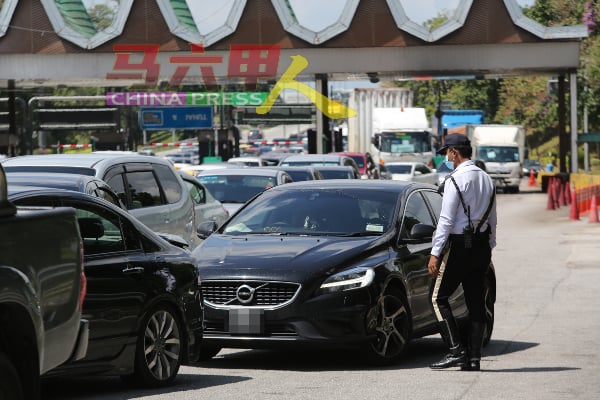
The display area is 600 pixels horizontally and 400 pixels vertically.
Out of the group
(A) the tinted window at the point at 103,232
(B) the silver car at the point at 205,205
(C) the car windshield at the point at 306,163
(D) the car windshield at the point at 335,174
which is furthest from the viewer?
(C) the car windshield at the point at 306,163

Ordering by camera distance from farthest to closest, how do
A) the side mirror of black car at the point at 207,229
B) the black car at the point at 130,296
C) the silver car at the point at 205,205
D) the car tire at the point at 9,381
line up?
the silver car at the point at 205,205
the side mirror of black car at the point at 207,229
the black car at the point at 130,296
the car tire at the point at 9,381

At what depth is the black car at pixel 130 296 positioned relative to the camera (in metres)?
9.06

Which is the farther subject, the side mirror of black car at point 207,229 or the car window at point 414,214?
the side mirror of black car at point 207,229

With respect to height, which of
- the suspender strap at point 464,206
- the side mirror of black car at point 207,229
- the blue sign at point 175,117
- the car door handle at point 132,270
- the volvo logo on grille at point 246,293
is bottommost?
the volvo logo on grille at point 246,293

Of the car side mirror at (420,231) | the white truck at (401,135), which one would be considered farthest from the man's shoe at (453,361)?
the white truck at (401,135)

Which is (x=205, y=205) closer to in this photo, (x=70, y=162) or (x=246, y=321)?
(x=70, y=162)

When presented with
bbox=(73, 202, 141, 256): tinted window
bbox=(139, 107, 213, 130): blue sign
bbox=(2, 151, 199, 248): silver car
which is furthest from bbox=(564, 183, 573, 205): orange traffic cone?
bbox=(73, 202, 141, 256): tinted window

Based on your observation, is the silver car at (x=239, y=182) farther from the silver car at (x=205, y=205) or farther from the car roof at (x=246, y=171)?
the silver car at (x=205, y=205)

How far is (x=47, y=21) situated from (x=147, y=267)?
4245cm

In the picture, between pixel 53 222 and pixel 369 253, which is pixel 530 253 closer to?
pixel 369 253

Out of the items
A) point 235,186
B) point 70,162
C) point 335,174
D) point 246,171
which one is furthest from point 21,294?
point 335,174

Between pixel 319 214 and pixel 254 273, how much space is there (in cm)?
163

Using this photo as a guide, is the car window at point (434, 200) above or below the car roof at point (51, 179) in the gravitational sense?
below

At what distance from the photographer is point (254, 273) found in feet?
36.7
